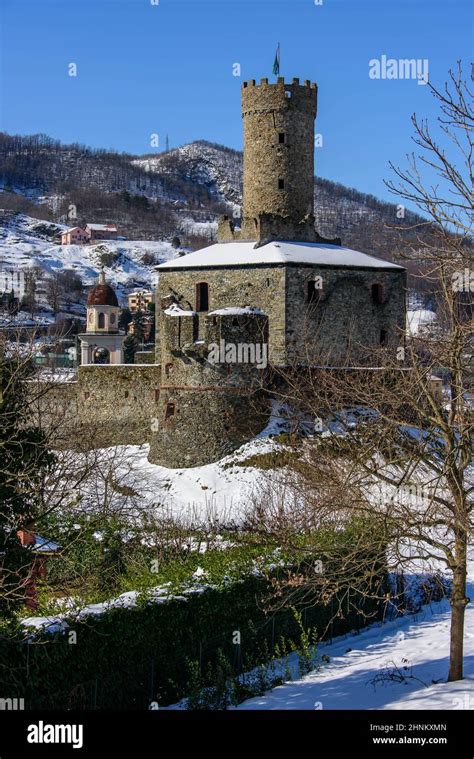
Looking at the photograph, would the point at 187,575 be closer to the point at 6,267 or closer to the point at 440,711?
the point at 440,711

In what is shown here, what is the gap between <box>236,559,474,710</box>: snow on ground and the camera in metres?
13.9

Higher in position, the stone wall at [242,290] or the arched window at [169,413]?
the stone wall at [242,290]

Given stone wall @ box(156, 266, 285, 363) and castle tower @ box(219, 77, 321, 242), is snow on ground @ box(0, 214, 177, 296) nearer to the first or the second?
castle tower @ box(219, 77, 321, 242)

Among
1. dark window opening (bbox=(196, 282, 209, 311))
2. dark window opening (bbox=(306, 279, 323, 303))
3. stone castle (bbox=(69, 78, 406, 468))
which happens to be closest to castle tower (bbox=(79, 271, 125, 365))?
stone castle (bbox=(69, 78, 406, 468))

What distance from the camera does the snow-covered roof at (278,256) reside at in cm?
3994

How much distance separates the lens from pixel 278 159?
141 ft

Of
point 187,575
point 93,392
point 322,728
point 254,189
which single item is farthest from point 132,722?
point 254,189

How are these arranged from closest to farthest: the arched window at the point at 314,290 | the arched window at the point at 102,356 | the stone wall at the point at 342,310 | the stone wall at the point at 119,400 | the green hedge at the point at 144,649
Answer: the green hedge at the point at 144,649 < the stone wall at the point at 119,400 < the stone wall at the point at 342,310 < the arched window at the point at 314,290 < the arched window at the point at 102,356

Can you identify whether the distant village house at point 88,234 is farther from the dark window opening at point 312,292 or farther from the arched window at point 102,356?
the dark window opening at point 312,292

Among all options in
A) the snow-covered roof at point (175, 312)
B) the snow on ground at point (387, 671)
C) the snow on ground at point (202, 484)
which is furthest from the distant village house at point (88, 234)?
the snow on ground at point (387, 671)

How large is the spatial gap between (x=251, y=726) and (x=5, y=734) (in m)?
2.70

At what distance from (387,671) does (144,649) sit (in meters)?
3.86

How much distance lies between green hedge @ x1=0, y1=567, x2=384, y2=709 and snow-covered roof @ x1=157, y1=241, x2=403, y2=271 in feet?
74.7

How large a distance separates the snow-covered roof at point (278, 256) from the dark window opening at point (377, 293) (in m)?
0.85
